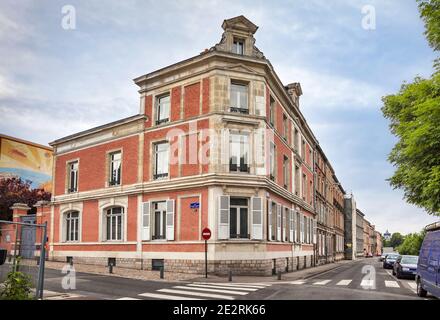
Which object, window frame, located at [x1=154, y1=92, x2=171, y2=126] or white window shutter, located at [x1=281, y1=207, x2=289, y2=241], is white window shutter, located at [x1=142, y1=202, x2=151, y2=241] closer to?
window frame, located at [x1=154, y1=92, x2=171, y2=126]

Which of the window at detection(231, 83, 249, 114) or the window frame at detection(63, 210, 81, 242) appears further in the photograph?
the window frame at detection(63, 210, 81, 242)

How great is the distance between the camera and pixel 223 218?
75.6 feet

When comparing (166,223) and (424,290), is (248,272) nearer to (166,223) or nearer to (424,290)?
(166,223)

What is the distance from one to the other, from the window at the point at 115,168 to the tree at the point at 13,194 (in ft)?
71.3

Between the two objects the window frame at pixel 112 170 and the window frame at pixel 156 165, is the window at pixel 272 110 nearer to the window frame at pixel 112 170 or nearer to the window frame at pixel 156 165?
the window frame at pixel 156 165

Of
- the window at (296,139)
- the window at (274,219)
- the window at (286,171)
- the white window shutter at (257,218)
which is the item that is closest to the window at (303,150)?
the window at (296,139)

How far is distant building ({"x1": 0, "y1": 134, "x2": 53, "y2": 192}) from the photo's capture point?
45.9m

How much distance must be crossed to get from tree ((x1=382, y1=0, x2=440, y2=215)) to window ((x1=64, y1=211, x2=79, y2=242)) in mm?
21995

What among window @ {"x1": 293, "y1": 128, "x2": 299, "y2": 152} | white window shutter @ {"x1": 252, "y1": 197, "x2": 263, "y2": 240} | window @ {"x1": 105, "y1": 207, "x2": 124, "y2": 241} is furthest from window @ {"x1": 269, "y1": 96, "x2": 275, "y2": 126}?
window @ {"x1": 105, "y1": 207, "x2": 124, "y2": 241}

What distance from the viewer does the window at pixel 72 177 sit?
1267 inches

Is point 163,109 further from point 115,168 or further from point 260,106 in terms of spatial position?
point 260,106

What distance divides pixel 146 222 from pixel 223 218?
5.65m

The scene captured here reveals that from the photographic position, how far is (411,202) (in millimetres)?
21797

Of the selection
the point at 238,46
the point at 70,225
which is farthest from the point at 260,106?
the point at 70,225
